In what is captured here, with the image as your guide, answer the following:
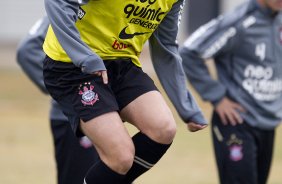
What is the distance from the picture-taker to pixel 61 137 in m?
6.68

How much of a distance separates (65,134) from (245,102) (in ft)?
4.20

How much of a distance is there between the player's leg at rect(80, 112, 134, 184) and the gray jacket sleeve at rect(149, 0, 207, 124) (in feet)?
2.23

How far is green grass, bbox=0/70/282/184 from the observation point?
9.13 meters

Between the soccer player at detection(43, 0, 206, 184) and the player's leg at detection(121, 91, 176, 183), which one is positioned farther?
the player's leg at detection(121, 91, 176, 183)

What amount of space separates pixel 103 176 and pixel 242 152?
1936 millimetres

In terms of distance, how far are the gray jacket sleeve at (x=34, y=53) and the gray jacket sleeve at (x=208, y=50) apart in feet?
3.35

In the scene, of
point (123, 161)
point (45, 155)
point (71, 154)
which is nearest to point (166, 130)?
point (123, 161)

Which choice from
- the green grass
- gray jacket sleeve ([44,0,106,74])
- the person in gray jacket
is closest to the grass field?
the green grass

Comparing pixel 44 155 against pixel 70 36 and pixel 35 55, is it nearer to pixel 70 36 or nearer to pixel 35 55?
pixel 35 55

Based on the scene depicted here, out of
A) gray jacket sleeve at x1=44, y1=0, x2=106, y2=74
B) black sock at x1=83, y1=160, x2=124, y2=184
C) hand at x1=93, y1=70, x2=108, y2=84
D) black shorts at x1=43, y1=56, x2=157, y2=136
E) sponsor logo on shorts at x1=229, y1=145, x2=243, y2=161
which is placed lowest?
sponsor logo on shorts at x1=229, y1=145, x2=243, y2=161

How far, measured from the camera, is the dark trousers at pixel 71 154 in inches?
259

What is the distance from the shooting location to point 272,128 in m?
6.86

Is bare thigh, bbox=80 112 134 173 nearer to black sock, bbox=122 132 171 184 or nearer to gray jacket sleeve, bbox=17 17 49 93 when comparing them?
black sock, bbox=122 132 171 184

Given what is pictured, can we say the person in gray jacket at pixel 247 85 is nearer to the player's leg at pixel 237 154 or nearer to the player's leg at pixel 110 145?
the player's leg at pixel 237 154
